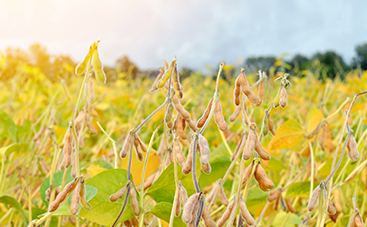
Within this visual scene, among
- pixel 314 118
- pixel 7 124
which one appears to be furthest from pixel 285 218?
pixel 7 124

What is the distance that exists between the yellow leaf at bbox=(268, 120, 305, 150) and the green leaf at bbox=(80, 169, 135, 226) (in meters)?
0.31

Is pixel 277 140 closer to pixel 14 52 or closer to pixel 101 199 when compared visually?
pixel 101 199

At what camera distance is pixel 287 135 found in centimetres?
60

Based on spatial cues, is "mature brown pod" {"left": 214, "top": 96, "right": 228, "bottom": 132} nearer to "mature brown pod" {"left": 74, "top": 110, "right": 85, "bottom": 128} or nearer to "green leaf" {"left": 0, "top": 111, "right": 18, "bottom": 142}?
"mature brown pod" {"left": 74, "top": 110, "right": 85, "bottom": 128}

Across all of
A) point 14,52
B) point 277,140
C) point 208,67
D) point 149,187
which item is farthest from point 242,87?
point 14,52

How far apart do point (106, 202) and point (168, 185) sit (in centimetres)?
8

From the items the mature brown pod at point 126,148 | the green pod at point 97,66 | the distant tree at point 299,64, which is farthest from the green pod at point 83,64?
the distant tree at point 299,64

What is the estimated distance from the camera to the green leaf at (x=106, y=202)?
38cm

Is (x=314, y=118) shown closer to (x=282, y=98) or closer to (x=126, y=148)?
(x=282, y=98)

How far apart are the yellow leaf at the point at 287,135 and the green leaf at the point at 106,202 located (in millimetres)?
308

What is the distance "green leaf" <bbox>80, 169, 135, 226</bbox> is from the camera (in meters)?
0.38

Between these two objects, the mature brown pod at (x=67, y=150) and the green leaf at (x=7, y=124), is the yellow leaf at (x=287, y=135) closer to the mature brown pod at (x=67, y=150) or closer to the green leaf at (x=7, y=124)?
the mature brown pod at (x=67, y=150)

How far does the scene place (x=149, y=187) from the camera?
0.41 m

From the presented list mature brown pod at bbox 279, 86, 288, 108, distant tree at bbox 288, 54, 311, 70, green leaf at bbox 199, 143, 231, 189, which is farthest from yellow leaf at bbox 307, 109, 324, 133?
distant tree at bbox 288, 54, 311, 70
